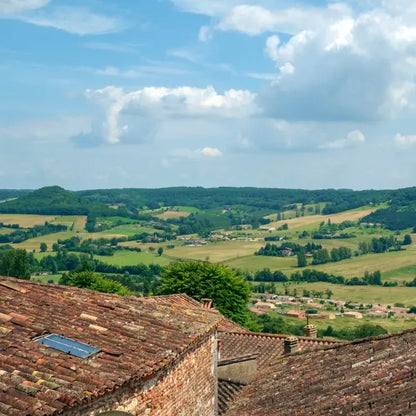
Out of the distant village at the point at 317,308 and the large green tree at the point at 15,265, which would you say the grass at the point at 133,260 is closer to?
the distant village at the point at 317,308

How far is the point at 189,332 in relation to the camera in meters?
13.6

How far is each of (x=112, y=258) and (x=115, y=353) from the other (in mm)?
186637

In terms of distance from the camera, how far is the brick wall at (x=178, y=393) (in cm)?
1054

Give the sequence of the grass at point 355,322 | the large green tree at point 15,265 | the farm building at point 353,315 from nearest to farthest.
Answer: the large green tree at point 15,265 → the grass at point 355,322 → the farm building at point 353,315

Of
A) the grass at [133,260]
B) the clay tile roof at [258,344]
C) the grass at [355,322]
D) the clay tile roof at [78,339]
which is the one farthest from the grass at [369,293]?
the clay tile roof at [78,339]

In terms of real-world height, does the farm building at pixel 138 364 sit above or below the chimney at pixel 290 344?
above

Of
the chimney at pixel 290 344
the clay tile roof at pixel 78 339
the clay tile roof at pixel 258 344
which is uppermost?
the clay tile roof at pixel 78 339

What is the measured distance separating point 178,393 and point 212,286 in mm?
45391

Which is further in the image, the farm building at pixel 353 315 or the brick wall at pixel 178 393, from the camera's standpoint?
the farm building at pixel 353 315

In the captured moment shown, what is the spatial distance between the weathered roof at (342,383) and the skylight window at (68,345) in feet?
12.7

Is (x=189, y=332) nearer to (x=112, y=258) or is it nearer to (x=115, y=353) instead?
(x=115, y=353)

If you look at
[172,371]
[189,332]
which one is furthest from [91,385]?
[189,332]

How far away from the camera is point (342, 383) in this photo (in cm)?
1193

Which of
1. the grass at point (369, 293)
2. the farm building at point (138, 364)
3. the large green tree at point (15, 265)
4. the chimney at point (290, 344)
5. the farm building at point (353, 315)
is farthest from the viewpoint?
the grass at point (369, 293)
